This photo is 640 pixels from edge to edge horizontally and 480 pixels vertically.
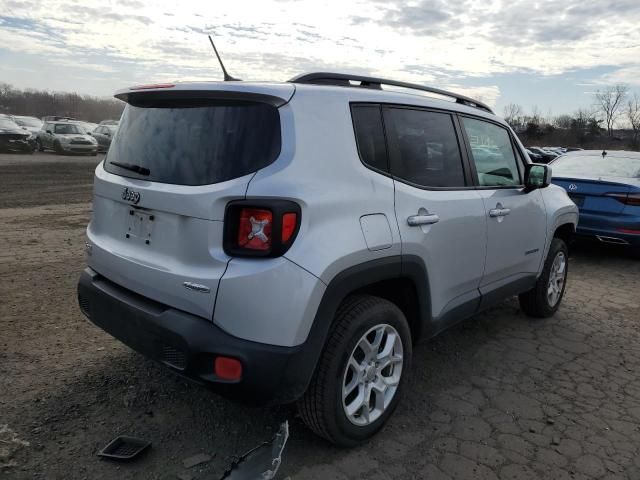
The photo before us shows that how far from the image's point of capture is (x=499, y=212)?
12.3 ft

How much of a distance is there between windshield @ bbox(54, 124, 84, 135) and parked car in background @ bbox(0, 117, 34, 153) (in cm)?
157

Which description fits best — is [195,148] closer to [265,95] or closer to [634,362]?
[265,95]

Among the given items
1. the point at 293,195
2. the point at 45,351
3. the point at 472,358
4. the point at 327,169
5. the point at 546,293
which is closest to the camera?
the point at 293,195

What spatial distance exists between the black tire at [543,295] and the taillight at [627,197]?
2660mm

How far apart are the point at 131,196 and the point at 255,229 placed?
80cm

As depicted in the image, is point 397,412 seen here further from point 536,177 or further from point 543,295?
point 543,295

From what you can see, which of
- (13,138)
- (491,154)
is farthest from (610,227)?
(13,138)

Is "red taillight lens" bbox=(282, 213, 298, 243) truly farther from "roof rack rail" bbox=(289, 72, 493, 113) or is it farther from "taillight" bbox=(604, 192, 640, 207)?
"taillight" bbox=(604, 192, 640, 207)

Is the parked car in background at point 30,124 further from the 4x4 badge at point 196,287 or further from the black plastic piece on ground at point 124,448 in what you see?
the 4x4 badge at point 196,287

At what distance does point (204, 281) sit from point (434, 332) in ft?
5.13

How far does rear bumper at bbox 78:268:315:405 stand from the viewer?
230 cm

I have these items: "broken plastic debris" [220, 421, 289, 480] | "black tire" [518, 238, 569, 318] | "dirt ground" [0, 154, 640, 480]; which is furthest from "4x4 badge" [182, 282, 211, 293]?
"black tire" [518, 238, 569, 318]

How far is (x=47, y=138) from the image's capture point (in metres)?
24.7

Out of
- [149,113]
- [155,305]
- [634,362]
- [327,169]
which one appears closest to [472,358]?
[634,362]
